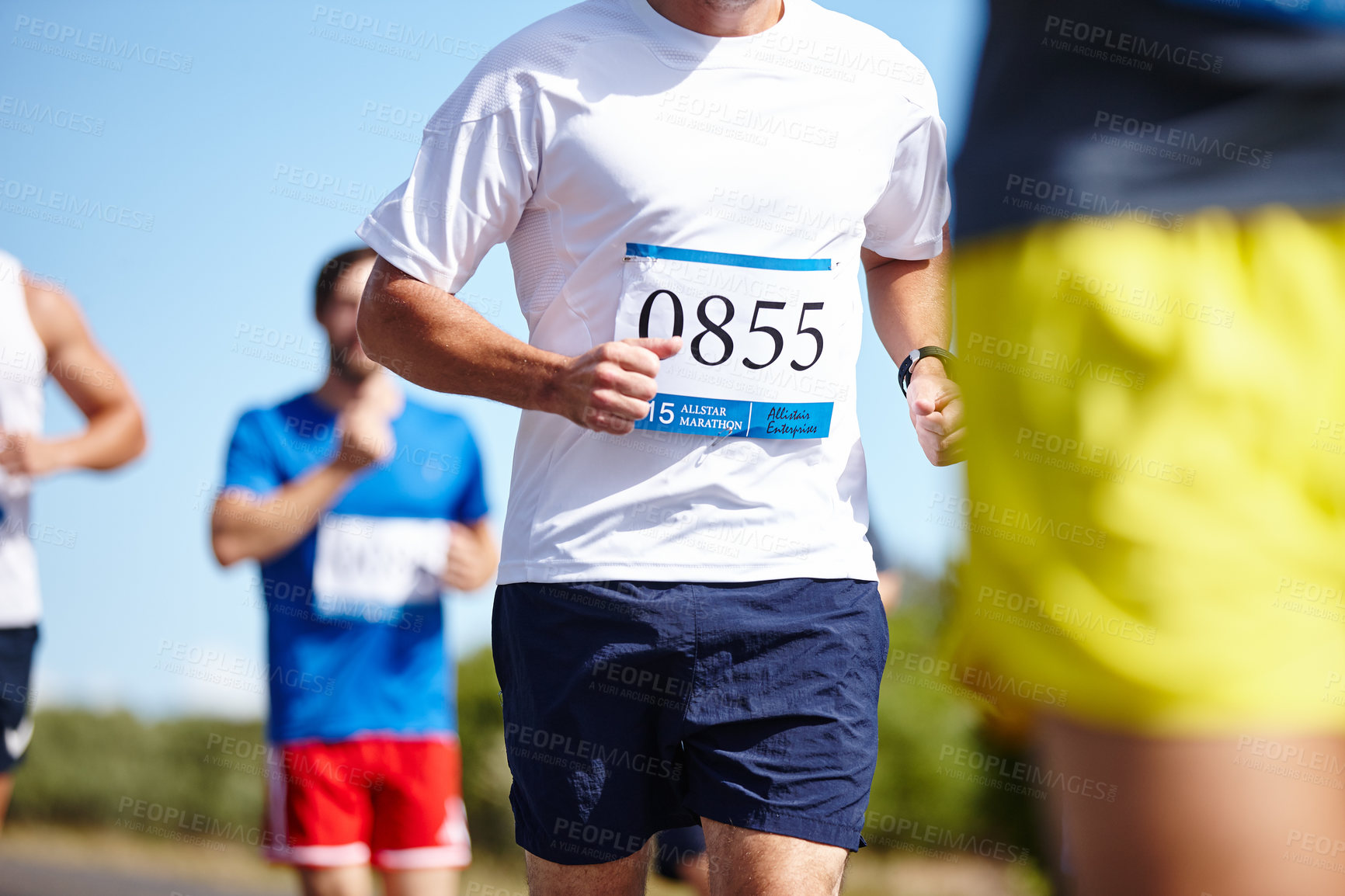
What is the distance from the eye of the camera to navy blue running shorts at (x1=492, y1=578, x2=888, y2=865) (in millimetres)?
2115

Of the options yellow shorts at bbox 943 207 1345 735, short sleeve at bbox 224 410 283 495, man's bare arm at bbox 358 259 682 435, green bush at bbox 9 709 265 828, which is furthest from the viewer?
green bush at bbox 9 709 265 828

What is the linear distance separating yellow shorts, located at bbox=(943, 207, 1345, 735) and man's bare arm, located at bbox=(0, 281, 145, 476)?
3.31 metres

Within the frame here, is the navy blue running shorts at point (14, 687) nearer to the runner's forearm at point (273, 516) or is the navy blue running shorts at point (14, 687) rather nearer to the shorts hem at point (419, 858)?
the runner's forearm at point (273, 516)

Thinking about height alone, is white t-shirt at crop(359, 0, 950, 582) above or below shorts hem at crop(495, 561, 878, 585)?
above

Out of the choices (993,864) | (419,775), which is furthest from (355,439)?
(993,864)

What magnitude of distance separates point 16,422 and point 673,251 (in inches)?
91.7

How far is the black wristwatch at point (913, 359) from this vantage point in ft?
7.82

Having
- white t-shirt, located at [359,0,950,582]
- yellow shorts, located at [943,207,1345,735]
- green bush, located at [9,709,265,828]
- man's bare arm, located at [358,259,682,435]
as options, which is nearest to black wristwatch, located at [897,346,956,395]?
white t-shirt, located at [359,0,950,582]

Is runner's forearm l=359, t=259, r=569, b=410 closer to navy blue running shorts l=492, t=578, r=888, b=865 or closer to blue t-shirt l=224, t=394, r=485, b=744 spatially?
navy blue running shorts l=492, t=578, r=888, b=865

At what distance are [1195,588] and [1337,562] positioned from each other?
0.10 meters

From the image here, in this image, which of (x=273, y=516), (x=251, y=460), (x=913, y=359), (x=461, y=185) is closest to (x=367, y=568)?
(x=273, y=516)

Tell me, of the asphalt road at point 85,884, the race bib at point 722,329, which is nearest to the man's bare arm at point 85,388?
the race bib at point 722,329

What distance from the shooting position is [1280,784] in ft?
3.04

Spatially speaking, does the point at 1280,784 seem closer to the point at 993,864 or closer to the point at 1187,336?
the point at 1187,336
